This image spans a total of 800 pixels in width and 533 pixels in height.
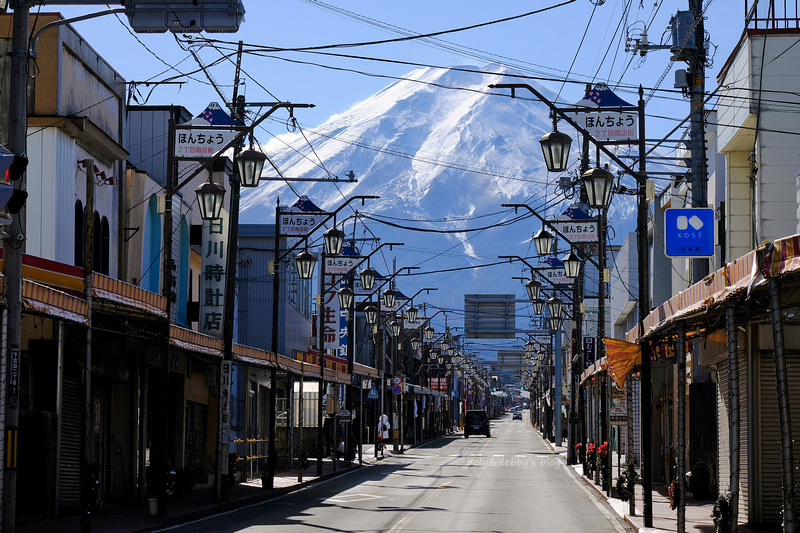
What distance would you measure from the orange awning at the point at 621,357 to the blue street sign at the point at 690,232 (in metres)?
2.24

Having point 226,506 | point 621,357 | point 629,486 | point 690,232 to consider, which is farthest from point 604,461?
point 690,232

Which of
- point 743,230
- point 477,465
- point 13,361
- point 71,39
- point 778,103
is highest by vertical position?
point 71,39

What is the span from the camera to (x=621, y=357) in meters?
23.8

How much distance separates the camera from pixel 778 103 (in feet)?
81.5

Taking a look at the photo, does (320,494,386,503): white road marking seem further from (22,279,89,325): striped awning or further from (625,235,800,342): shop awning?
(625,235,800,342): shop awning

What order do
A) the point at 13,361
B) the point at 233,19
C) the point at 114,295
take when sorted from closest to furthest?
the point at 233,19
the point at 13,361
the point at 114,295

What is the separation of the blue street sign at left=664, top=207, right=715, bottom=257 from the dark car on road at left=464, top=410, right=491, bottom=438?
250 ft

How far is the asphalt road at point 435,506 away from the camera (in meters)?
→ 21.3

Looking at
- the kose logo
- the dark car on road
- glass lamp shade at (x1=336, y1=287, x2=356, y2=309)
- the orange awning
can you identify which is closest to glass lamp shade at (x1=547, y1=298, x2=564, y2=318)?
glass lamp shade at (x1=336, y1=287, x2=356, y2=309)

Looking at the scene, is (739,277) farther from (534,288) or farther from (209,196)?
(534,288)

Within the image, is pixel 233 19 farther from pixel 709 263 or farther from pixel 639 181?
pixel 709 263

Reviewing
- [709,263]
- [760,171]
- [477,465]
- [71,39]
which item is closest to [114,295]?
[71,39]

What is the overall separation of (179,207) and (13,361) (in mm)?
20117

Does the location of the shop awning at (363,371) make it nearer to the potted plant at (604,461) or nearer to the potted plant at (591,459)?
the potted plant at (591,459)
